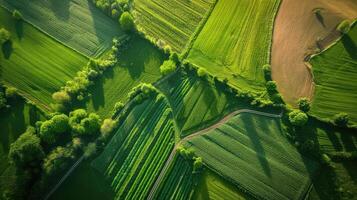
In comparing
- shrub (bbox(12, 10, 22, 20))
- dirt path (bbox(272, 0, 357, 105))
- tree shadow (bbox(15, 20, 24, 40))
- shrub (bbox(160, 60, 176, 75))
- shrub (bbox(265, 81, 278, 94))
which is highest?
dirt path (bbox(272, 0, 357, 105))

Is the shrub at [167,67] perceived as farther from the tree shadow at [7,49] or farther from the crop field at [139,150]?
the tree shadow at [7,49]

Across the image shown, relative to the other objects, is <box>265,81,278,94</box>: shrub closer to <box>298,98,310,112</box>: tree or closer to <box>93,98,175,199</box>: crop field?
<box>298,98,310,112</box>: tree

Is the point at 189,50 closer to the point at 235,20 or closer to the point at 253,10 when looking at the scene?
the point at 235,20

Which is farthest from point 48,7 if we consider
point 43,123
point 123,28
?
point 43,123

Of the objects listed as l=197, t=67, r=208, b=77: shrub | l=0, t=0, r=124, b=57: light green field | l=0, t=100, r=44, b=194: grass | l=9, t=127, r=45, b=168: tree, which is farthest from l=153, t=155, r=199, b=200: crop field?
l=0, t=0, r=124, b=57: light green field

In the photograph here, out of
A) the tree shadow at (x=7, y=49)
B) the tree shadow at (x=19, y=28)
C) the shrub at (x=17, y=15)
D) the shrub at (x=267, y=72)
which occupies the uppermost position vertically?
the shrub at (x=267, y=72)

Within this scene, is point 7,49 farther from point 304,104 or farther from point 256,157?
point 304,104

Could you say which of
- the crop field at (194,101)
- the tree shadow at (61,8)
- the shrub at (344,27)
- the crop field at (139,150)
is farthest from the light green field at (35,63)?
the shrub at (344,27)
